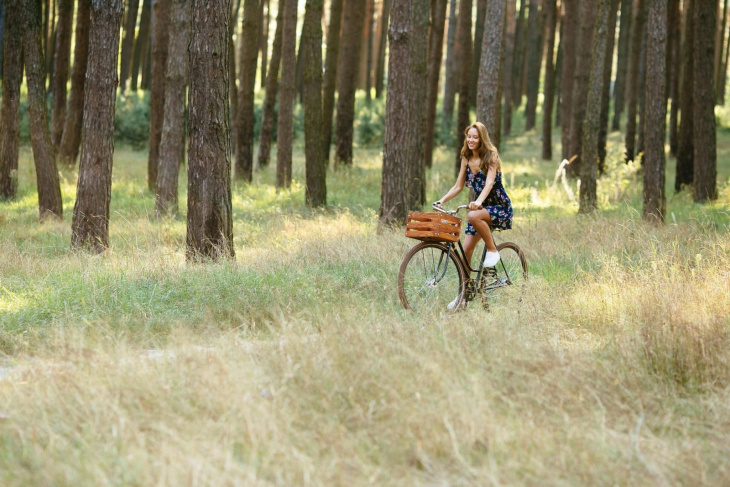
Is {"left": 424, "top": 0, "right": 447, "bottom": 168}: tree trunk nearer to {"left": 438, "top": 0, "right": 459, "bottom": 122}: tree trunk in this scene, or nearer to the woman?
{"left": 438, "top": 0, "right": 459, "bottom": 122}: tree trunk

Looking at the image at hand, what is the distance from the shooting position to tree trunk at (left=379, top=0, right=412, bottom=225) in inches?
454

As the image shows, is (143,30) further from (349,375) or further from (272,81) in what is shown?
(349,375)

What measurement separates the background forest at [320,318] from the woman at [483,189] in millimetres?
694

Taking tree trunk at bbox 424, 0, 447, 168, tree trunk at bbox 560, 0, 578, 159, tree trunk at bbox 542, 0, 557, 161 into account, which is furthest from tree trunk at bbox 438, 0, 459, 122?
tree trunk at bbox 424, 0, 447, 168

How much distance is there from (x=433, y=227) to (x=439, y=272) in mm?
524

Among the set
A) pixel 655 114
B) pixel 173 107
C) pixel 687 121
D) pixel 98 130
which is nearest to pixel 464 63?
pixel 687 121

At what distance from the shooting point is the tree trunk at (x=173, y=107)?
13609mm

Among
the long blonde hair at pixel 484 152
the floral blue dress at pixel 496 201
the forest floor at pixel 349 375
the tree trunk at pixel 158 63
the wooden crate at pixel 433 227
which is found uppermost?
the tree trunk at pixel 158 63

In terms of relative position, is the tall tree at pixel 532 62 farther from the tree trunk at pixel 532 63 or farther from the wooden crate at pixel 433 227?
the wooden crate at pixel 433 227

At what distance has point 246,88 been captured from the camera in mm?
18031

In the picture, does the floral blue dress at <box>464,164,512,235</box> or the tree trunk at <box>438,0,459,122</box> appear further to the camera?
the tree trunk at <box>438,0,459,122</box>

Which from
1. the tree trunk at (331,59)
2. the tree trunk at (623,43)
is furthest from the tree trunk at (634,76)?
the tree trunk at (331,59)

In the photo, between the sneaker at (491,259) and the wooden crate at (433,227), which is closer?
the wooden crate at (433,227)

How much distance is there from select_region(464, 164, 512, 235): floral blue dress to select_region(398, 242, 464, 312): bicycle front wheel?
1.43 feet
